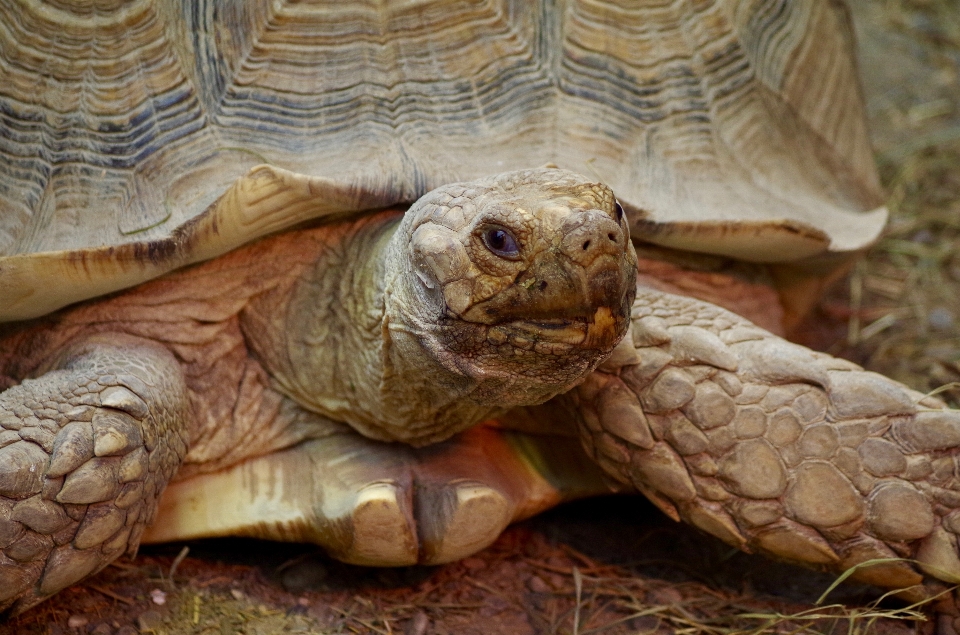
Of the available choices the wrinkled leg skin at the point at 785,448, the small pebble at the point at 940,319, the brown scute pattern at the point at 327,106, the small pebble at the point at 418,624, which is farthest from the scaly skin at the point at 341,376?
the small pebble at the point at 940,319

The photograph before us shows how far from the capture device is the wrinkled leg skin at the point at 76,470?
87.0 inches

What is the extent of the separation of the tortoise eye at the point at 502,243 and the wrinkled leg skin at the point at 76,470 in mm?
1019

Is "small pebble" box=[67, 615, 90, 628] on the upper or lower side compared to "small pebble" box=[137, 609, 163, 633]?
upper

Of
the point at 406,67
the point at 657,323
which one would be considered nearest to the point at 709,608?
the point at 657,323

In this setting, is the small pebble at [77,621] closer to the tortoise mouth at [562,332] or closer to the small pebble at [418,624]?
the small pebble at [418,624]

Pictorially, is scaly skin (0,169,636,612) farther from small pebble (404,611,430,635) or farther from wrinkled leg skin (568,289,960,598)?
wrinkled leg skin (568,289,960,598)

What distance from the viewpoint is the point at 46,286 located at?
7.97 feet

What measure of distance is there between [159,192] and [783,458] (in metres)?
1.68

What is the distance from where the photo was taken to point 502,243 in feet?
6.19

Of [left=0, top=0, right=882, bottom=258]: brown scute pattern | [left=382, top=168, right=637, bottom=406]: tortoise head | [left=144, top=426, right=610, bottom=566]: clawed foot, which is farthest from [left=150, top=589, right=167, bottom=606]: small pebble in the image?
[left=382, top=168, right=637, bottom=406]: tortoise head

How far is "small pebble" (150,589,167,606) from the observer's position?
2557 mm

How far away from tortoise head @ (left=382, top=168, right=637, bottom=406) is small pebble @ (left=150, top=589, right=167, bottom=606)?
1087 millimetres

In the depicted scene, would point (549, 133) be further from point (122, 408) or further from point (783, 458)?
point (122, 408)

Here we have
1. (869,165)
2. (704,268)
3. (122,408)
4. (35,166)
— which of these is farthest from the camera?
(869,165)
